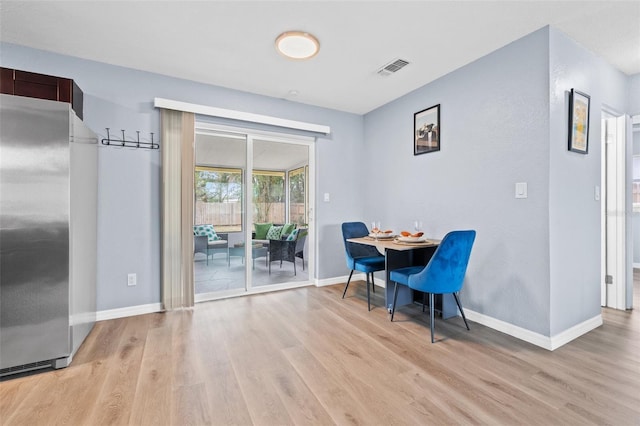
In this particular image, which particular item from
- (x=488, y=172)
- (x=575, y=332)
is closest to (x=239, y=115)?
(x=488, y=172)

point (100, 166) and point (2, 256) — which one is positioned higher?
point (100, 166)

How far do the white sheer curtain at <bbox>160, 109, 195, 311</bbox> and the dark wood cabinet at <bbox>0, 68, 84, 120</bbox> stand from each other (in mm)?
813

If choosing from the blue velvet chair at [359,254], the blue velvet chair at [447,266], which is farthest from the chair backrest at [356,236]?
the blue velvet chair at [447,266]

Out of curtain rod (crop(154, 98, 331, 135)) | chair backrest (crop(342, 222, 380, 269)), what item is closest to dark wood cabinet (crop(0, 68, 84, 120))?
curtain rod (crop(154, 98, 331, 135))

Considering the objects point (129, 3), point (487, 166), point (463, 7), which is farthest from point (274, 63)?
point (487, 166)

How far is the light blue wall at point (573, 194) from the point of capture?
233 centimetres

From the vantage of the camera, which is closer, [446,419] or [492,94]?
[446,419]

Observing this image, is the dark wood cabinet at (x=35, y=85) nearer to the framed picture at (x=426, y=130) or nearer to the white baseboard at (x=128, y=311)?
the white baseboard at (x=128, y=311)

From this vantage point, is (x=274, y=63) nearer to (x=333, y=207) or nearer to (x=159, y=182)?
(x=159, y=182)

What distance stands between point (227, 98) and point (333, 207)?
2.03m

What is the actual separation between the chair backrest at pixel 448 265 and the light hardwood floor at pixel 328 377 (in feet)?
1.51

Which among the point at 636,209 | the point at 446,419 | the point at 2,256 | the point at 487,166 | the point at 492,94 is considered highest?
the point at 492,94

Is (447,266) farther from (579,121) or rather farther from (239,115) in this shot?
(239,115)

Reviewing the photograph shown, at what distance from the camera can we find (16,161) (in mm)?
1854
